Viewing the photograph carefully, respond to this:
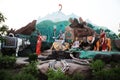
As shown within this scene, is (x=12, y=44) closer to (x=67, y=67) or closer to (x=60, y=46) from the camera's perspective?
(x=60, y=46)

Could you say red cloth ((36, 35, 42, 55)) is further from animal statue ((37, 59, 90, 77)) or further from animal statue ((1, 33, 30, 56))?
animal statue ((37, 59, 90, 77))

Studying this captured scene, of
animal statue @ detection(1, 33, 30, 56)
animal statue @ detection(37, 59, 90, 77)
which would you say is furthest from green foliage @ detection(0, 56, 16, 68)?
animal statue @ detection(1, 33, 30, 56)

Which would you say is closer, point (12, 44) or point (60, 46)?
point (12, 44)

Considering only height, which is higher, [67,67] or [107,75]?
[67,67]

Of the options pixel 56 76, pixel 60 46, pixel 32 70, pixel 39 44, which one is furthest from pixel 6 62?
pixel 39 44

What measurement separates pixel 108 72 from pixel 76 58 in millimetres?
2786

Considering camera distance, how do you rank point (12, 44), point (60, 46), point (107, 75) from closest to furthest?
1. point (107, 75)
2. point (12, 44)
3. point (60, 46)

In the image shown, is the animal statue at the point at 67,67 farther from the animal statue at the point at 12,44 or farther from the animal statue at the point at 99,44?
the animal statue at the point at 12,44

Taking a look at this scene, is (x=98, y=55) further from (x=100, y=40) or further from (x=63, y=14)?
(x=63, y=14)

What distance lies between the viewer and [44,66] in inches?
408

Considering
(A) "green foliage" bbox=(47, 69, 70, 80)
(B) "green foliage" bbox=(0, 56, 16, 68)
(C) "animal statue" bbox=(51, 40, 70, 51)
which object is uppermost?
(C) "animal statue" bbox=(51, 40, 70, 51)

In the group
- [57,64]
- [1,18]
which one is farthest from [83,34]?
[1,18]

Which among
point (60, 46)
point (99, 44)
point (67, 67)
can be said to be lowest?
point (67, 67)

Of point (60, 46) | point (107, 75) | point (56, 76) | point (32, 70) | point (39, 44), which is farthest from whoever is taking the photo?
point (39, 44)
